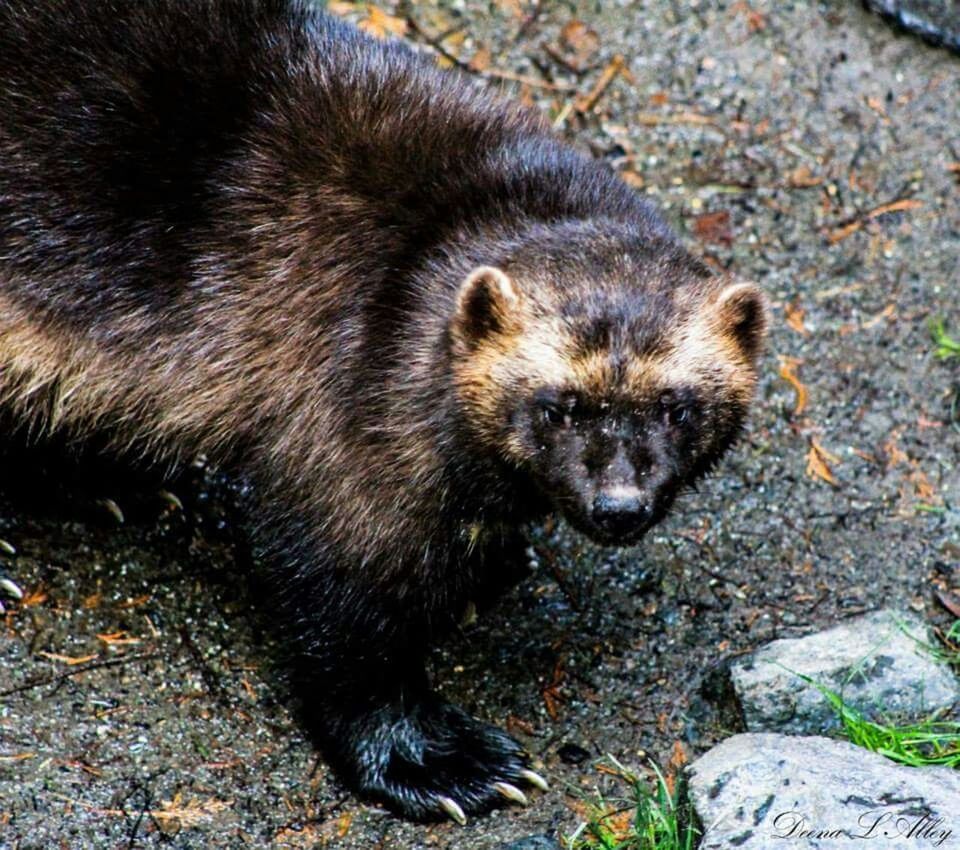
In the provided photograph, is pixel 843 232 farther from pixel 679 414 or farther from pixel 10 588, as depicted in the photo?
pixel 10 588

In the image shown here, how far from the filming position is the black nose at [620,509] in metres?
4.18

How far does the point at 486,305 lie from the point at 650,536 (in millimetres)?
1828

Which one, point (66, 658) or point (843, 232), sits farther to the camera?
point (843, 232)

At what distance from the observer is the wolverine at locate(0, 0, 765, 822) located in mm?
4539

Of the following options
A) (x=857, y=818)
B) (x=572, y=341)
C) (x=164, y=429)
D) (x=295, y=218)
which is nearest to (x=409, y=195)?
(x=295, y=218)

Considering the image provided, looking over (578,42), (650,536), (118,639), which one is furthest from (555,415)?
(578,42)

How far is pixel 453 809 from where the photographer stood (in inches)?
194

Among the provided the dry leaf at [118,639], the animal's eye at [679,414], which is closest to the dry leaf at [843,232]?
the animal's eye at [679,414]

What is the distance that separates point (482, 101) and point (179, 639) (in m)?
2.19

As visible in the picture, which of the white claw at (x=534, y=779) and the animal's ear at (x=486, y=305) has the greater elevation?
the animal's ear at (x=486, y=305)

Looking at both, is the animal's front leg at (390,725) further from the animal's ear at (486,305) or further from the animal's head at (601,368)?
the animal's ear at (486,305)

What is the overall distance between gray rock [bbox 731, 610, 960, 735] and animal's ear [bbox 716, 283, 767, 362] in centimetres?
121

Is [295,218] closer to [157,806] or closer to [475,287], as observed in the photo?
[475,287]

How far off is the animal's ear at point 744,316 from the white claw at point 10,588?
2682 millimetres
